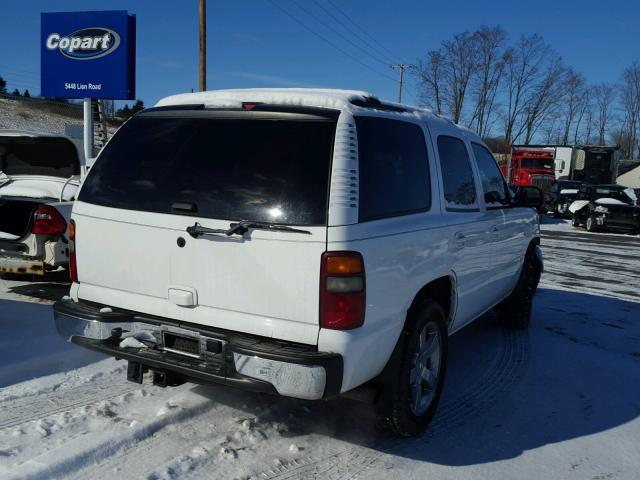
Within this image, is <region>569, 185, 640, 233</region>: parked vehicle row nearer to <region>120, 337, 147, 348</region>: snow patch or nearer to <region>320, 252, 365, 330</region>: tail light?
<region>320, 252, 365, 330</region>: tail light

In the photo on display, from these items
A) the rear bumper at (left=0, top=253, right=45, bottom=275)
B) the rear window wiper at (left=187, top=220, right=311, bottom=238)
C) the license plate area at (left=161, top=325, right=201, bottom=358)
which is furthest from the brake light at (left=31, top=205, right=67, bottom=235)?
the rear window wiper at (left=187, top=220, right=311, bottom=238)

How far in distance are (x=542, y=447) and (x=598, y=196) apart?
2041 centimetres

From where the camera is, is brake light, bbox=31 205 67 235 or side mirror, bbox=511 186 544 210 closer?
side mirror, bbox=511 186 544 210

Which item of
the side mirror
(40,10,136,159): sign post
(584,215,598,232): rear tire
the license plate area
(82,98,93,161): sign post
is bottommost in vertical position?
(584,215,598,232): rear tire

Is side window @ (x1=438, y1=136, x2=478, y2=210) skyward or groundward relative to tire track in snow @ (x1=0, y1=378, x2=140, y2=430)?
skyward

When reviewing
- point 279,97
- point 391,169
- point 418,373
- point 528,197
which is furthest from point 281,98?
point 528,197

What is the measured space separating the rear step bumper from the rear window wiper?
52cm

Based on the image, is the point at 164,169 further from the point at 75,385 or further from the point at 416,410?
the point at 416,410

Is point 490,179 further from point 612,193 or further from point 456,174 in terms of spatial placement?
point 612,193

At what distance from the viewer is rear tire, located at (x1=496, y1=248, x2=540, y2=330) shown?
6.13 metres

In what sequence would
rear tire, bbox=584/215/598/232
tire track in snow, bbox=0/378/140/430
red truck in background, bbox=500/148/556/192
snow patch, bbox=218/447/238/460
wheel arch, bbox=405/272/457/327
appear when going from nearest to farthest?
1. snow patch, bbox=218/447/238/460
2. tire track in snow, bbox=0/378/140/430
3. wheel arch, bbox=405/272/457/327
4. rear tire, bbox=584/215/598/232
5. red truck in background, bbox=500/148/556/192

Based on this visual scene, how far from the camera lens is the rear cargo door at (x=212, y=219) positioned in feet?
9.47

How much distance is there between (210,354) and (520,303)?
4094 millimetres

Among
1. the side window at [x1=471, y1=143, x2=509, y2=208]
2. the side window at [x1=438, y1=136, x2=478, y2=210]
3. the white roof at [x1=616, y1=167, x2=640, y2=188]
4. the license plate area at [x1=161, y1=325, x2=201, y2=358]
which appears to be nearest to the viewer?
the license plate area at [x1=161, y1=325, x2=201, y2=358]
